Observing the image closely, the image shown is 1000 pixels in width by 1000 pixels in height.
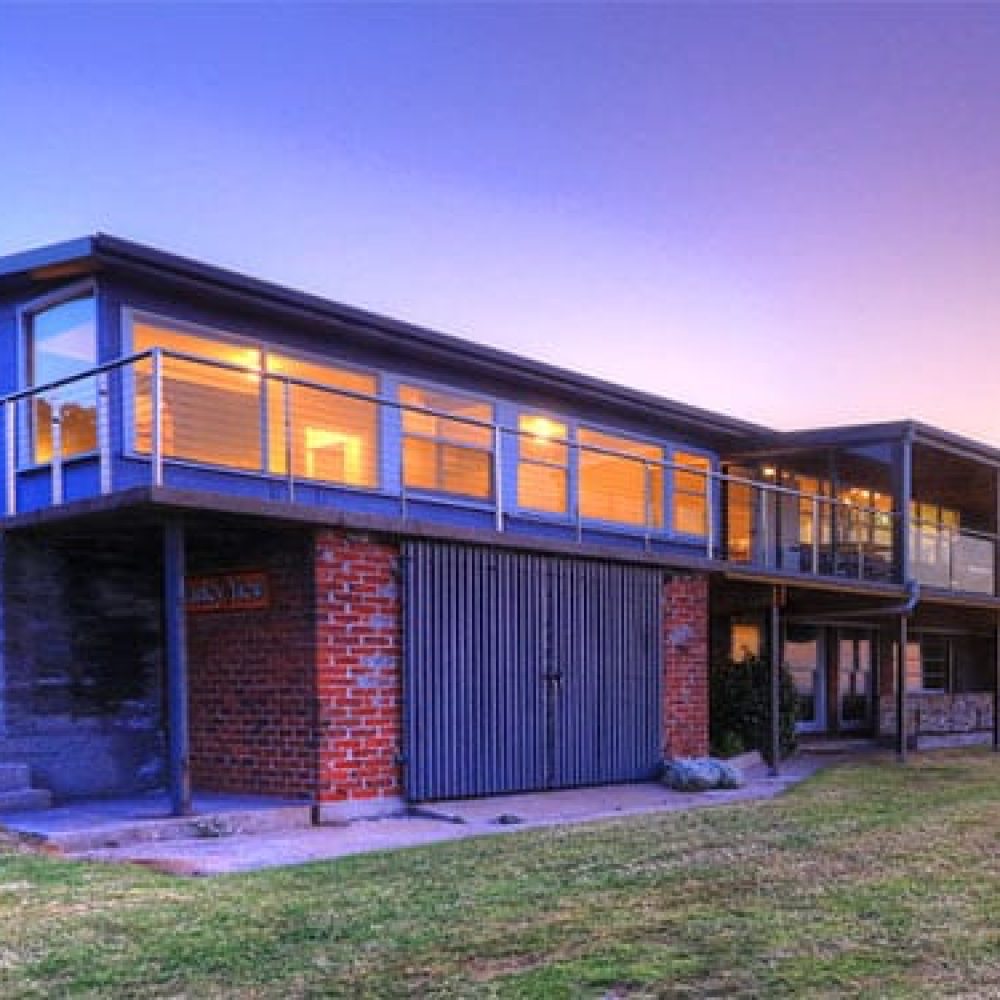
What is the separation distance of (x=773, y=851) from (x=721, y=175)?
32.0 feet

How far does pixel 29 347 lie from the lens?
12133 millimetres

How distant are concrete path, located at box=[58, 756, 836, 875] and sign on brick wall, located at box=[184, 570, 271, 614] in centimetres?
214

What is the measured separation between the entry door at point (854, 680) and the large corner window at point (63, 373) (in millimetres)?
14658

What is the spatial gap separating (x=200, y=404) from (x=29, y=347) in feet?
6.92

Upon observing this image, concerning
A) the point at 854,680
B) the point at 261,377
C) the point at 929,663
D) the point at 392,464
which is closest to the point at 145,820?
the point at 261,377

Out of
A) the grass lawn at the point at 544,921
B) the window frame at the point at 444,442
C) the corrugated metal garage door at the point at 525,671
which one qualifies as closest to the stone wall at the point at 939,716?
the corrugated metal garage door at the point at 525,671

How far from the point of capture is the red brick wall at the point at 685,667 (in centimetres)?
1378

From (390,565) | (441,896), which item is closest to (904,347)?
(390,565)

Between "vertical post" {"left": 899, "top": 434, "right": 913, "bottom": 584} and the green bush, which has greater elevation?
"vertical post" {"left": 899, "top": 434, "right": 913, "bottom": 584}

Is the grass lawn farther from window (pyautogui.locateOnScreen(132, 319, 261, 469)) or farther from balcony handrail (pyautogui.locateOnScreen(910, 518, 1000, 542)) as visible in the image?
balcony handrail (pyautogui.locateOnScreen(910, 518, 1000, 542))

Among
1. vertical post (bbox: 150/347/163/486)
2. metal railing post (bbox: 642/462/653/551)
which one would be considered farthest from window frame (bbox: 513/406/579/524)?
vertical post (bbox: 150/347/163/486)

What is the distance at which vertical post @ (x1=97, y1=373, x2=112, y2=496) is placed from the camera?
10.7 m

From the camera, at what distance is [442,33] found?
13547 millimetres

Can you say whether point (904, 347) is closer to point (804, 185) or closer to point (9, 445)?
point (804, 185)
